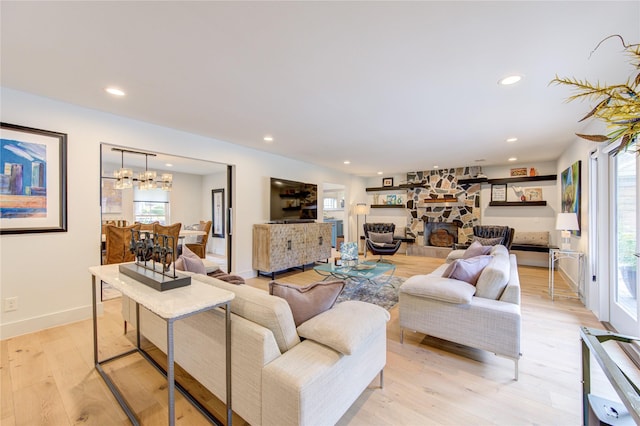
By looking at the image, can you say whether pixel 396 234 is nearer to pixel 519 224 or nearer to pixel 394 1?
pixel 519 224

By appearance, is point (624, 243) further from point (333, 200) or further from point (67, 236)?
point (333, 200)

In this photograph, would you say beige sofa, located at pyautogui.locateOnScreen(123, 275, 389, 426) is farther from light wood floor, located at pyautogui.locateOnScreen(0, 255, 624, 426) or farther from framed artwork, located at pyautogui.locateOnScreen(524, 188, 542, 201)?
framed artwork, located at pyautogui.locateOnScreen(524, 188, 542, 201)

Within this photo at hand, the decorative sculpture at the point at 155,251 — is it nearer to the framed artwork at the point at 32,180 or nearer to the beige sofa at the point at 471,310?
the framed artwork at the point at 32,180

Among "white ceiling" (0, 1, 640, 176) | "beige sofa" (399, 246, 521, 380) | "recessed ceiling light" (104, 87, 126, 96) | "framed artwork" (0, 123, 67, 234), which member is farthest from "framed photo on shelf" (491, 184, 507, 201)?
"framed artwork" (0, 123, 67, 234)

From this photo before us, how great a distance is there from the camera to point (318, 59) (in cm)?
198

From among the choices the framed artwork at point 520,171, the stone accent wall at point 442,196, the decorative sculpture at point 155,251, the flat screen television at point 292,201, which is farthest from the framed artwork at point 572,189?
the decorative sculpture at point 155,251

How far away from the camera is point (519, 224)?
627 centimetres

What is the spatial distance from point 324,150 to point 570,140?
13.0ft

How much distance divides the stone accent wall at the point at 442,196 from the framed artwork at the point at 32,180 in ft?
23.8

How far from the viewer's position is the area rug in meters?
3.60

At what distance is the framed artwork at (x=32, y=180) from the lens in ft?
8.12

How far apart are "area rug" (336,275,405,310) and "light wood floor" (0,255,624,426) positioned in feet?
3.00

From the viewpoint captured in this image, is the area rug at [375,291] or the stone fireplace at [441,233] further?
the stone fireplace at [441,233]

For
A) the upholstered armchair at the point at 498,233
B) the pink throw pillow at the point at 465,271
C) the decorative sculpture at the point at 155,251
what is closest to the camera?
the decorative sculpture at the point at 155,251
